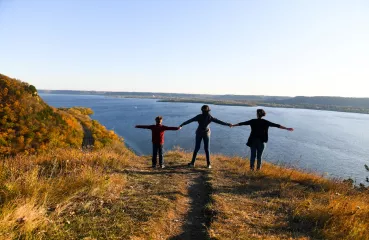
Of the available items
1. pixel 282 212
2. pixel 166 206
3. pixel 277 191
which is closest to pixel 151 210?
pixel 166 206

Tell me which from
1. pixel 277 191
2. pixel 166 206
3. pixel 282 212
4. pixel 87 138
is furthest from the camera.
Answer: pixel 87 138

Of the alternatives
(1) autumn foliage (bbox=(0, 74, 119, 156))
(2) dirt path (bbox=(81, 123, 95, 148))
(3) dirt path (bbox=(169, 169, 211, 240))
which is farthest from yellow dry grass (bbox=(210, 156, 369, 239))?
(2) dirt path (bbox=(81, 123, 95, 148))

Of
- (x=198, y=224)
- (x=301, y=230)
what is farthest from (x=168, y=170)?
(x=301, y=230)

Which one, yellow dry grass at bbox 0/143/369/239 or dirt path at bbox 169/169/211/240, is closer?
yellow dry grass at bbox 0/143/369/239

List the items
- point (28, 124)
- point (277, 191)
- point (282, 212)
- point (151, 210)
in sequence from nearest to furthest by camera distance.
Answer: point (151, 210)
point (282, 212)
point (277, 191)
point (28, 124)

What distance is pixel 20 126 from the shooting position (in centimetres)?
2239

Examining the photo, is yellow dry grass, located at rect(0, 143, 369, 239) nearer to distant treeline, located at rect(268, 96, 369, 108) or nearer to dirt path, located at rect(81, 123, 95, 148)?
dirt path, located at rect(81, 123, 95, 148)

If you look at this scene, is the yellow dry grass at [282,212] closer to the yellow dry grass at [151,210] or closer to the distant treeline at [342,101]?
the yellow dry grass at [151,210]

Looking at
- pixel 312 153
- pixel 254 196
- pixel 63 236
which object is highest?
pixel 63 236

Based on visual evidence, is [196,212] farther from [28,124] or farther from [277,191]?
[28,124]

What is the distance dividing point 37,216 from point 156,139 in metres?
5.41

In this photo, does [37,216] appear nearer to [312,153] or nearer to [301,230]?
[301,230]

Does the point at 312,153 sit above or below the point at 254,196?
below

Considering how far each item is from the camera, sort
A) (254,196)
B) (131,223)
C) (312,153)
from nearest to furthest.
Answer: (131,223) → (254,196) → (312,153)
